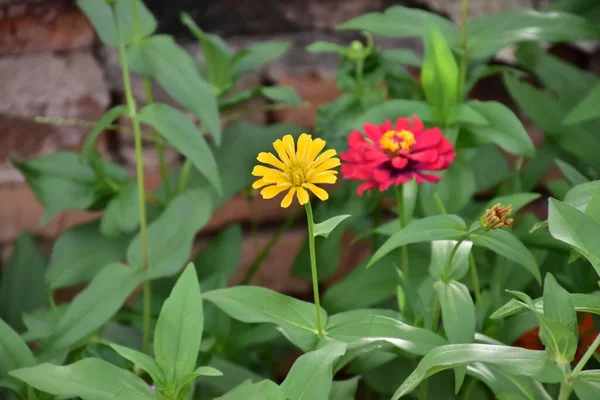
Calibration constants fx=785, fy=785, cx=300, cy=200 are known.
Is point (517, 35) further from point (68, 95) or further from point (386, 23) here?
point (68, 95)

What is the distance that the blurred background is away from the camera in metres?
0.86

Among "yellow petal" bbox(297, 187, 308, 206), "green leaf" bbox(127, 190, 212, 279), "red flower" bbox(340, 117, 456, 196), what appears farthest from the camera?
"green leaf" bbox(127, 190, 212, 279)

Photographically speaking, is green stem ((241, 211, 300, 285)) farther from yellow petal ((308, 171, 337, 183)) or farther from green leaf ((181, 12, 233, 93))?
yellow petal ((308, 171, 337, 183))

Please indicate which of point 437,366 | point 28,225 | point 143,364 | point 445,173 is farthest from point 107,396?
point 28,225

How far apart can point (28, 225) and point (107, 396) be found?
471 mm

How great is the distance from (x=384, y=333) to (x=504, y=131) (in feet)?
0.76

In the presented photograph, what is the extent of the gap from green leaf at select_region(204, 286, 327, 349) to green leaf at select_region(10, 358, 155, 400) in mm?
75

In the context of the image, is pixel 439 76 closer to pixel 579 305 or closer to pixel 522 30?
pixel 522 30

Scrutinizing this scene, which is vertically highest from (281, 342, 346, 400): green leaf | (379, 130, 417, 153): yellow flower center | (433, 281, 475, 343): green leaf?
(379, 130, 417, 153): yellow flower center

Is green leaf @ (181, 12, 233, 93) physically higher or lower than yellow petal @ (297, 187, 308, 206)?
lower

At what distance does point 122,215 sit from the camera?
2.30 ft

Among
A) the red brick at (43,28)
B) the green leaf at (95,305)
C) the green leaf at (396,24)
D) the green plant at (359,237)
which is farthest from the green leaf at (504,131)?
the red brick at (43,28)

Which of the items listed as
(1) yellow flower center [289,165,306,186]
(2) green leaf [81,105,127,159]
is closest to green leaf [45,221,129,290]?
(2) green leaf [81,105,127,159]

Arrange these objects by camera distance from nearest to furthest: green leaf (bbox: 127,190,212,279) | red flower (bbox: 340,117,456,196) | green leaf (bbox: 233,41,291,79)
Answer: red flower (bbox: 340,117,456,196) → green leaf (bbox: 127,190,212,279) → green leaf (bbox: 233,41,291,79)
